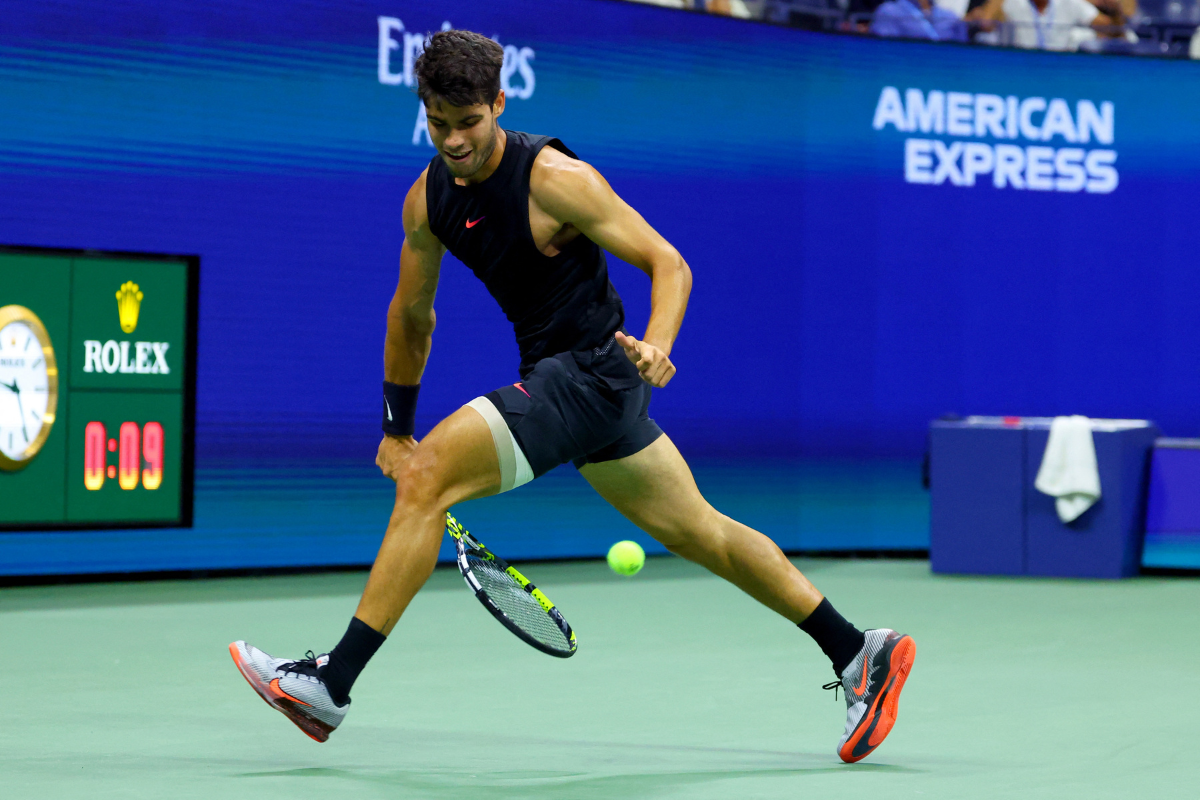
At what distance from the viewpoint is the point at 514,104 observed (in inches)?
386

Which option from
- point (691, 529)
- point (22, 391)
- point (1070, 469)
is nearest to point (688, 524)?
point (691, 529)

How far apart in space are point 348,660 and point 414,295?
3.12ft

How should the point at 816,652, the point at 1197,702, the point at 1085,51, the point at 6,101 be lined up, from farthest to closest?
the point at 1085,51 → the point at 6,101 → the point at 816,652 → the point at 1197,702

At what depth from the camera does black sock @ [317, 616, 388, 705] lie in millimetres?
3863

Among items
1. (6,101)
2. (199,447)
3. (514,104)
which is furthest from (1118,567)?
(6,101)

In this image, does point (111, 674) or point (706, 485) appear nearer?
point (111, 674)

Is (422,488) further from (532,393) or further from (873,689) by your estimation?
(873,689)

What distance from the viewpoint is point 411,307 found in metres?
4.25

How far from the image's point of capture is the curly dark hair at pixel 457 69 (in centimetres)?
384

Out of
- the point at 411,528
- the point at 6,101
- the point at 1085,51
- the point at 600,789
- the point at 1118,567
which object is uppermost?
the point at 1085,51

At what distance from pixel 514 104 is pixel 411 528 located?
20.6ft

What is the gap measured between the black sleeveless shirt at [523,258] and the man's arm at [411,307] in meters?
0.04

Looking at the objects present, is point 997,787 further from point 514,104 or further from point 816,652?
point 514,104

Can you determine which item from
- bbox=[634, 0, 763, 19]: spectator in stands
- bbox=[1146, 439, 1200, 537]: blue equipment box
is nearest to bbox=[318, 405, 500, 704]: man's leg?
bbox=[1146, 439, 1200, 537]: blue equipment box
